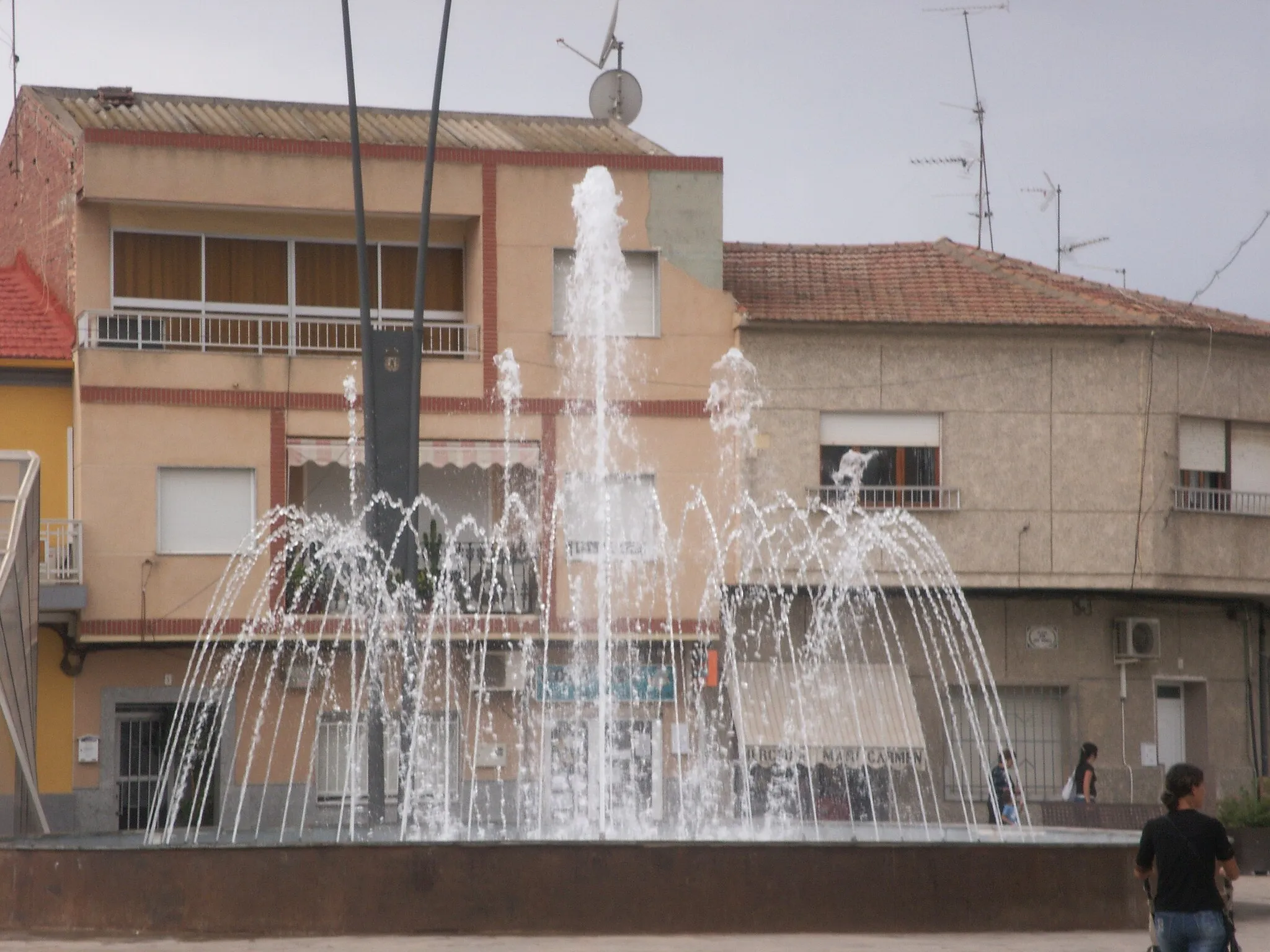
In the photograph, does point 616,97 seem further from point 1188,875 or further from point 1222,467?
point 1188,875

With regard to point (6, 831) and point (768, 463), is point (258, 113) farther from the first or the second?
point (6, 831)

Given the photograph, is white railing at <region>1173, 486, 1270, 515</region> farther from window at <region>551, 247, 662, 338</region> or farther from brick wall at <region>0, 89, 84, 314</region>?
brick wall at <region>0, 89, 84, 314</region>

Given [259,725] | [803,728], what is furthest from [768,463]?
[259,725]

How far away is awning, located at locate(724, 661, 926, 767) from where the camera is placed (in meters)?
26.3

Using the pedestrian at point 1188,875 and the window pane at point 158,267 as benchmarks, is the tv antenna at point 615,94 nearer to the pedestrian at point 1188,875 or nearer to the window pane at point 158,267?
the window pane at point 158,267

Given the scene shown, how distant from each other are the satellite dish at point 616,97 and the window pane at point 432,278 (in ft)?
14.2

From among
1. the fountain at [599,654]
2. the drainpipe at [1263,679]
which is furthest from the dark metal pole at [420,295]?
the drainpipe at [1263,679]

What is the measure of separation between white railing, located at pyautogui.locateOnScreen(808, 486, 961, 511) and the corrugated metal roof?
5189 mm

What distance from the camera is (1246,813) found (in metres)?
21.6

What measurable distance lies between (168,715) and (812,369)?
9.29 m

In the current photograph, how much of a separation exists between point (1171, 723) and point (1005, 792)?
4.64m

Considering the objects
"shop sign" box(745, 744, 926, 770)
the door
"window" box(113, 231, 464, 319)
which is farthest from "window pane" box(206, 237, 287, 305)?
the door

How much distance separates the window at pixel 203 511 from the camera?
26062 mm

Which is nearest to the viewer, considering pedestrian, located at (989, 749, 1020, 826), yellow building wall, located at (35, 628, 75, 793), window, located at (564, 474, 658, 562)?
pedestrian, located at (989, 749, 1020, 826)
